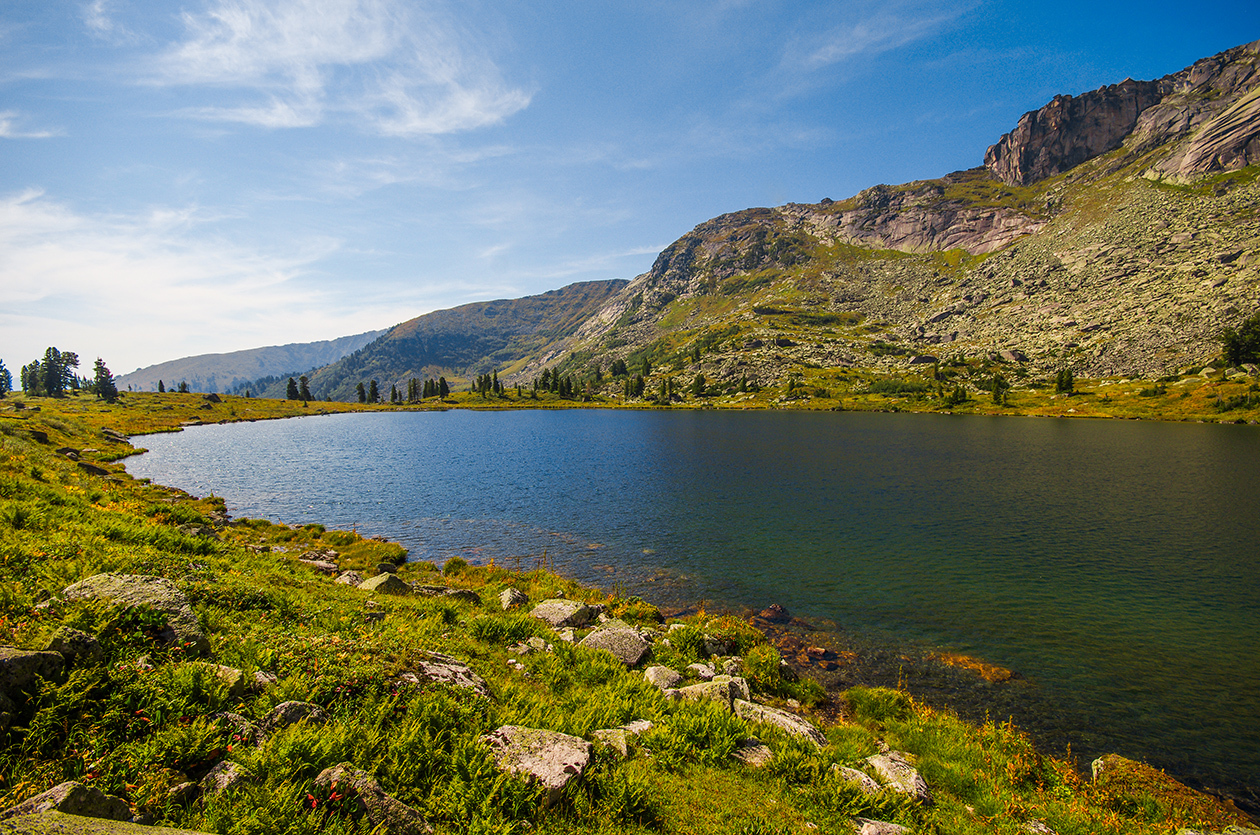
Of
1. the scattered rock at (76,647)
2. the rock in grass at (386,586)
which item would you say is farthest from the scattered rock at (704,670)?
the scattered rock at (76,647)

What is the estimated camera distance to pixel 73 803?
246 inches

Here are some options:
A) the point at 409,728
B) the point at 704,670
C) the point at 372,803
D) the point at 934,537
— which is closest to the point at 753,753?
the point at 704,670

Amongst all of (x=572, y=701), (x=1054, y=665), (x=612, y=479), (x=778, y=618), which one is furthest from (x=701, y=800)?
(x=612, y=479)

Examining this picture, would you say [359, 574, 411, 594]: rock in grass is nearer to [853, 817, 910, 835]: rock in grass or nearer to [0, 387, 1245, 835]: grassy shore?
[0, 387, 1245, 835]: grassy shore

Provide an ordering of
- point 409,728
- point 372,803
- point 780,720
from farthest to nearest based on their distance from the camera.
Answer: point 780,720
point 409,728
point 372,803

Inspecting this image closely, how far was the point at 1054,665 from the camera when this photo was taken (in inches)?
972

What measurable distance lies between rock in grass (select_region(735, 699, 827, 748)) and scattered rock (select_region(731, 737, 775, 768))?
5.23ft

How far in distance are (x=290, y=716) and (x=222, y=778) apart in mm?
1899

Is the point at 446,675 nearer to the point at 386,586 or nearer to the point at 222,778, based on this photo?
the point at 222,778

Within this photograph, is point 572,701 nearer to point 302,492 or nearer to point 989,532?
point 989,532

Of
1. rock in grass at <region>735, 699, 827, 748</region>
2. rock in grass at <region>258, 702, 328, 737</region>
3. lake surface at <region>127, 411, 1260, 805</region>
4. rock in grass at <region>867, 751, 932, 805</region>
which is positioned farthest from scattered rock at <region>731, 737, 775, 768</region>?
lake surface at <region>127, 411, 1260, 805</region>

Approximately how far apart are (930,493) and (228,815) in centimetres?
7012

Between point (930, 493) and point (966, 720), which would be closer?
point (966, 720)

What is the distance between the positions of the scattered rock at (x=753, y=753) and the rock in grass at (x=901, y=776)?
3142 millimetres
